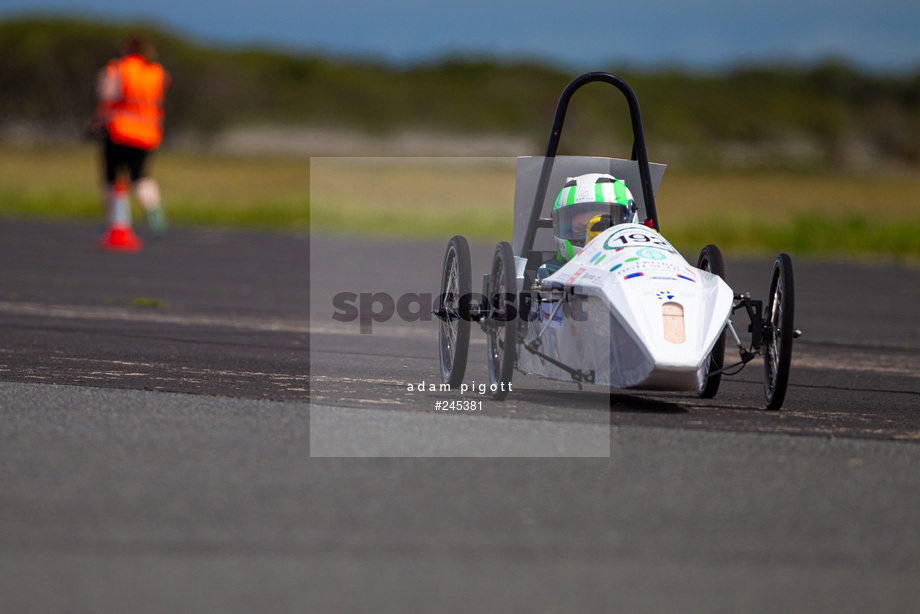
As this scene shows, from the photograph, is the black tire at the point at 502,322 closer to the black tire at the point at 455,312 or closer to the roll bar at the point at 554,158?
the black tire at the point at 455,312

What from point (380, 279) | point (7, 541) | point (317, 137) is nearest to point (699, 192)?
point (380, 279)

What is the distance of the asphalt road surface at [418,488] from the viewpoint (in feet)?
12.8

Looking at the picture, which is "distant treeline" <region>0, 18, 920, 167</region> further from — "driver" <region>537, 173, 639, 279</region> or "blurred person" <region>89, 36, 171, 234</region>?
"driver" <region>537, 173, 639, 279</region>

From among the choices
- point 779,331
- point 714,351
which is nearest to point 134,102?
point 714,351

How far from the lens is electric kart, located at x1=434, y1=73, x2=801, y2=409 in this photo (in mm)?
6414

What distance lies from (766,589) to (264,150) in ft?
276

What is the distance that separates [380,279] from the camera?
53.6 ft

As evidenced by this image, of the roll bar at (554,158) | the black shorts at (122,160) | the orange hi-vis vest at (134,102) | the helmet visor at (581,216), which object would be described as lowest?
the helmet visor at (581,216)

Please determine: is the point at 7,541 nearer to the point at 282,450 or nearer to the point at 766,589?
the point at 282,450

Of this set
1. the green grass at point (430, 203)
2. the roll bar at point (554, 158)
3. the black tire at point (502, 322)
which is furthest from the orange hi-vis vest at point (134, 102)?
the black tire at point (502, 322)

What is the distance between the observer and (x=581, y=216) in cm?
768

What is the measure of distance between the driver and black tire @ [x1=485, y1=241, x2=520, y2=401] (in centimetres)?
47

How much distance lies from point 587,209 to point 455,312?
1012 millimetres

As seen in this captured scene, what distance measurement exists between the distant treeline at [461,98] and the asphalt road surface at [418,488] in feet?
215
